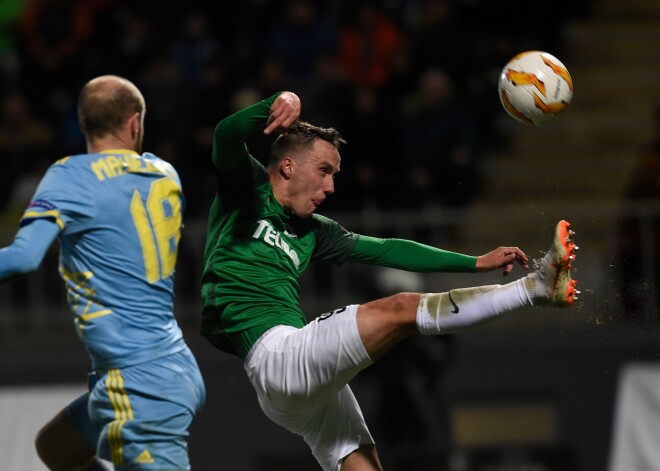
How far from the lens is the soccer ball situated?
5.61 meters

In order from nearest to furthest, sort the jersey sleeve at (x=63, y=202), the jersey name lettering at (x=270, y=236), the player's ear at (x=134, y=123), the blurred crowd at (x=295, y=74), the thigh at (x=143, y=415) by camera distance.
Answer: the jersey sleeve at (x=63, y=202) → the thigh at (x=143, y=415) → the player's ear at (x=134, y=123) → the jersey name lettering at (x=270, y=236) → the blurred crowd at (x=295, y=74)

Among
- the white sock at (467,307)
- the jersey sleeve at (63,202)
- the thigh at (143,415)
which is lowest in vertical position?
the thigh at (143,415)

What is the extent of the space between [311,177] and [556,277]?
4.11 feet

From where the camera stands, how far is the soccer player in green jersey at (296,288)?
199 inches

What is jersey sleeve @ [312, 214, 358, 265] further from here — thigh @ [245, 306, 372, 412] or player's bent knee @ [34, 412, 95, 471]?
player's bent knee @ [34, 412, 95, 471]

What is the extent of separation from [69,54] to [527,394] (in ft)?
18.3

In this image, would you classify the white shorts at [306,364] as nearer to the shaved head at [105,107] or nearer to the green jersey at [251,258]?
the green jersey at [251,258]

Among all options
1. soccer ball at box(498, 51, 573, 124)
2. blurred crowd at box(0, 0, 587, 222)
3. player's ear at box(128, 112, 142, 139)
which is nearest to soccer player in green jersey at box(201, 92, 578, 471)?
player's ear at box(128, 112, 142, 139)

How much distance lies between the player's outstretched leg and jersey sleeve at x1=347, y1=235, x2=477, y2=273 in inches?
24.0

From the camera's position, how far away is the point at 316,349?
517 centimetres

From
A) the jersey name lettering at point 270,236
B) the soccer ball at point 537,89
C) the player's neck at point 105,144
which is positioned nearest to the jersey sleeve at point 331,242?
the jersey name lettering at point 270,236

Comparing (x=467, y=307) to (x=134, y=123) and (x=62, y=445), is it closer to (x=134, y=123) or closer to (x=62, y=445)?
(x=134, y=123)

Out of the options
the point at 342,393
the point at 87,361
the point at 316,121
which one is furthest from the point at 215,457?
the point at 342,393

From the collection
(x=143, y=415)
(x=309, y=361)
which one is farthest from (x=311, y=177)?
(x=143, y=415)
